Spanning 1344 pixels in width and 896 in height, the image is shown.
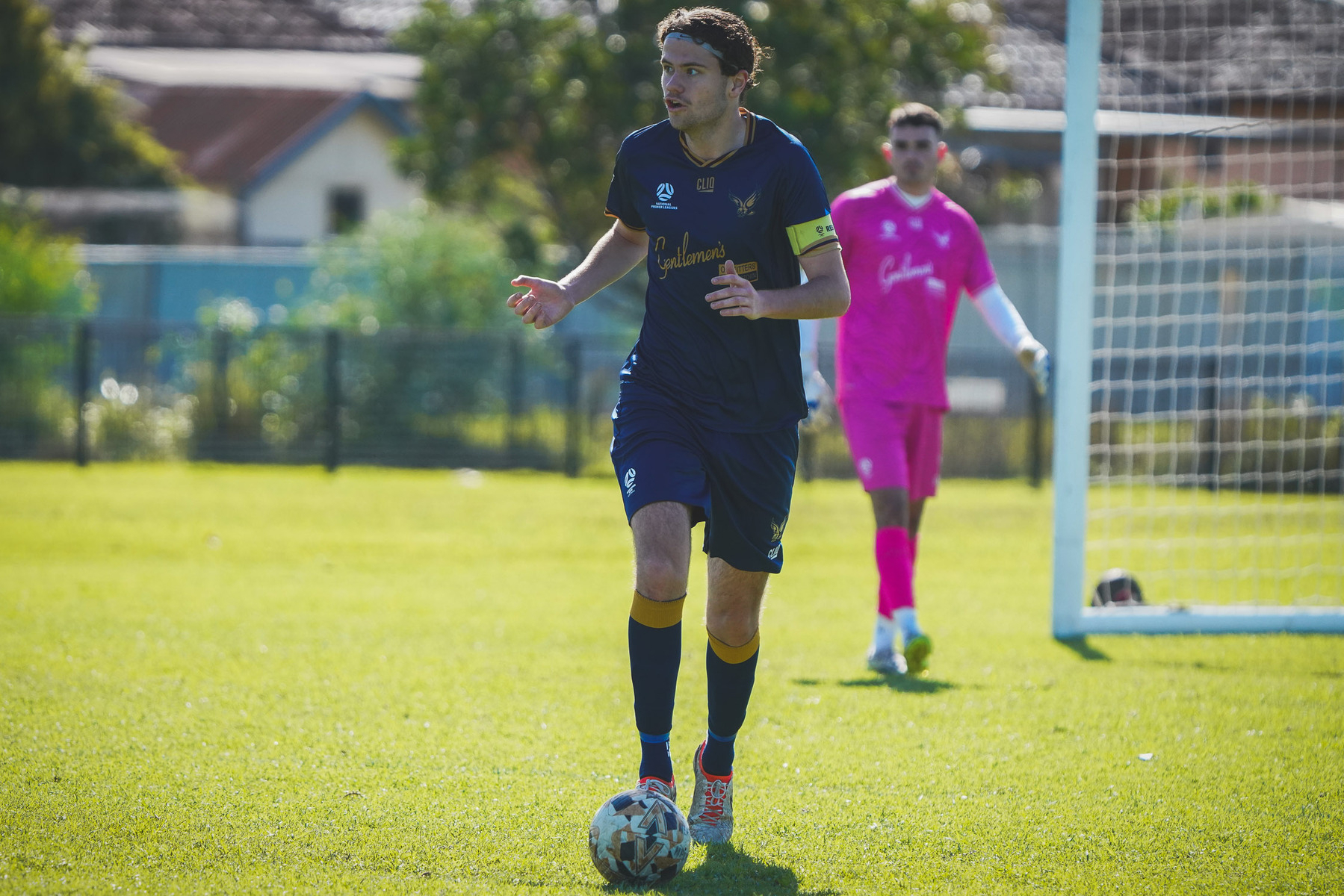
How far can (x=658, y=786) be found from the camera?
13.6 feet

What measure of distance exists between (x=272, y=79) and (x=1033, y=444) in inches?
1195

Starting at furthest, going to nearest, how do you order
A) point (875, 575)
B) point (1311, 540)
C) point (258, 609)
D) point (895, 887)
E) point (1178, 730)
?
point (1311, 540) < point (875, 575) < point (258, 609) < point (1178, 730) < point (895, 887)

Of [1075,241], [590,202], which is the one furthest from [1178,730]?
[590,202]

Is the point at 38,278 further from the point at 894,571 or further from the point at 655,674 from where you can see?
the point at 655,674

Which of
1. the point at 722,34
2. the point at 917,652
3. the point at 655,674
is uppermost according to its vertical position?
the point at 722,34

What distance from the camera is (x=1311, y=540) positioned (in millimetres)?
12828

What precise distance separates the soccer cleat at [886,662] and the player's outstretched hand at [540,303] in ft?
11.2

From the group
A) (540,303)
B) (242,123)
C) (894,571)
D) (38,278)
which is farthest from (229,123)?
(540,303)

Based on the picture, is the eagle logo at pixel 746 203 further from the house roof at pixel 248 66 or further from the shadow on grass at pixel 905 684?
the house roof at pixel 248 66

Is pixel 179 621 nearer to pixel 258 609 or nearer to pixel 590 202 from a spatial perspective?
pixel 258 609

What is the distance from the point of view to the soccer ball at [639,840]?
12.6ft

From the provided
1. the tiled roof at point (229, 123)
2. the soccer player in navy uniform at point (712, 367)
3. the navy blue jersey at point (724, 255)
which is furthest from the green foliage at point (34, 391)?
the tiled roof at point (229, 123)

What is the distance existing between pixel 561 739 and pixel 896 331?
2818 millimetres

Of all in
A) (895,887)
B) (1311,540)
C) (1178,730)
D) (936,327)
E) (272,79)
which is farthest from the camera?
(272,79)
